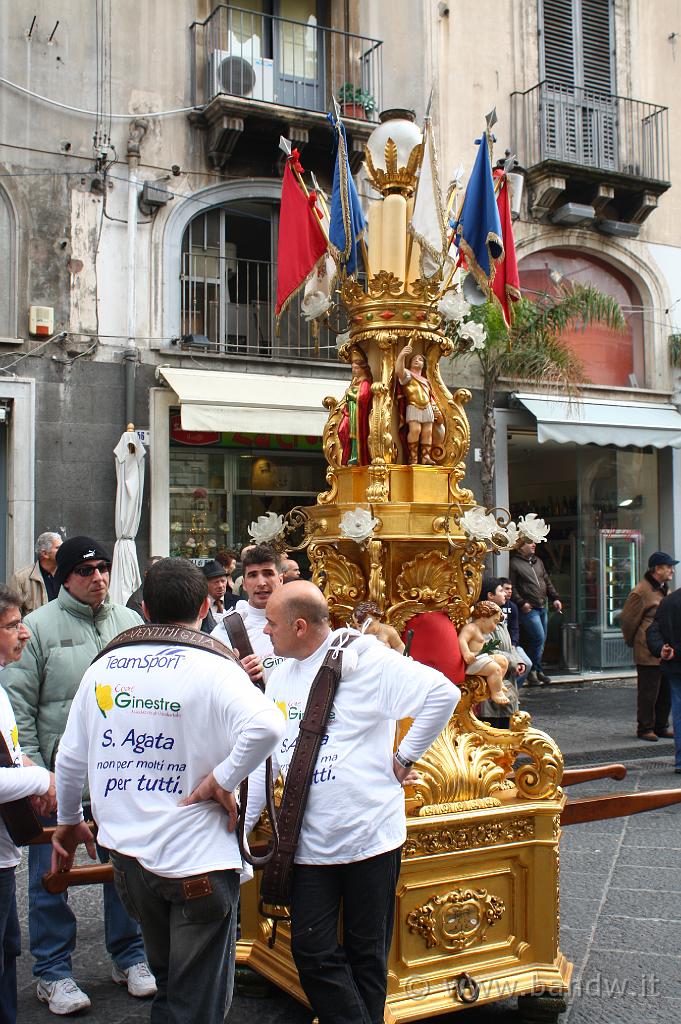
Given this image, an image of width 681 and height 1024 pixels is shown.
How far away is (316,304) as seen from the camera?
511 centimetres

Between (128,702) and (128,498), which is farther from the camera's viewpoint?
(128,498)

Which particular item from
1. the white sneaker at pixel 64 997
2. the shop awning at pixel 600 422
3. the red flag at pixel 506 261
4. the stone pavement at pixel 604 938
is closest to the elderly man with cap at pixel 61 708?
the white sneaker at pixel 64 997

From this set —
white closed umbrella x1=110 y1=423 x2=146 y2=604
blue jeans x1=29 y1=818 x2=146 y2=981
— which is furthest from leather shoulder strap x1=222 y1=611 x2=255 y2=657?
white closed umbrella x1=110 y1=423 x2=146 y2=604

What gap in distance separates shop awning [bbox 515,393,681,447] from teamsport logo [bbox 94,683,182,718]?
1190 cm

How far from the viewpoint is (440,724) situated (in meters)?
3.16

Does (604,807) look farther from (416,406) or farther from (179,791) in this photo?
(179,791)

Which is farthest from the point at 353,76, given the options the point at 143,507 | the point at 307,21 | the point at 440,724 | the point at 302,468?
the point at 440,724

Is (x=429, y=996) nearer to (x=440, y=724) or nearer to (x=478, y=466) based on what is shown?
(x=440, y=724)

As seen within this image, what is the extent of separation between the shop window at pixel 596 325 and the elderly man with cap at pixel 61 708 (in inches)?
473

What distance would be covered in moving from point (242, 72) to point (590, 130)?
221 inches

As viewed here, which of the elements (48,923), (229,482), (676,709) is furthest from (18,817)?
(229,482)

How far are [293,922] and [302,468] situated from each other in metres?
11.0

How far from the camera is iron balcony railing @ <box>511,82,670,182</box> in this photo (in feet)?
49.3

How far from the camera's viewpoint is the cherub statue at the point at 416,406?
4648 millimetres
